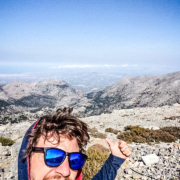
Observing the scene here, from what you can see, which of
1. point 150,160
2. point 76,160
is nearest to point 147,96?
point 150,160

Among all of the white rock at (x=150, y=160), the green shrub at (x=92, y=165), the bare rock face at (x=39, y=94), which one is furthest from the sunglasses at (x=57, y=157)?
the bare rock face at (x=39, y=94)

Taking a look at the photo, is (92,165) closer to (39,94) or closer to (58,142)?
(58,142)

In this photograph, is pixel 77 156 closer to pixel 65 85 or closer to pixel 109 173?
pixel 109 173

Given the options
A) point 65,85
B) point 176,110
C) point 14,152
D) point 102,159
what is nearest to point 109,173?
point 102,159

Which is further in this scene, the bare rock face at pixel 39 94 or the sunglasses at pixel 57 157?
the bare rock face at pixel 39 94

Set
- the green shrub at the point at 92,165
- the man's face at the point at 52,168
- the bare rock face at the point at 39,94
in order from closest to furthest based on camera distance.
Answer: the man's face at the point at 52,168
the green shrub at the point at 92,165
the bare rock face at the point at 39,94

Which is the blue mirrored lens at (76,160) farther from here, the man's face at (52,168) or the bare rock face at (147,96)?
the bare rock face at (147,96)

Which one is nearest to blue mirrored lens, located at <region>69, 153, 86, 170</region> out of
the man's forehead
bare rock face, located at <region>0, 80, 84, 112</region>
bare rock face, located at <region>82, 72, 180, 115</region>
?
the man's forehead
